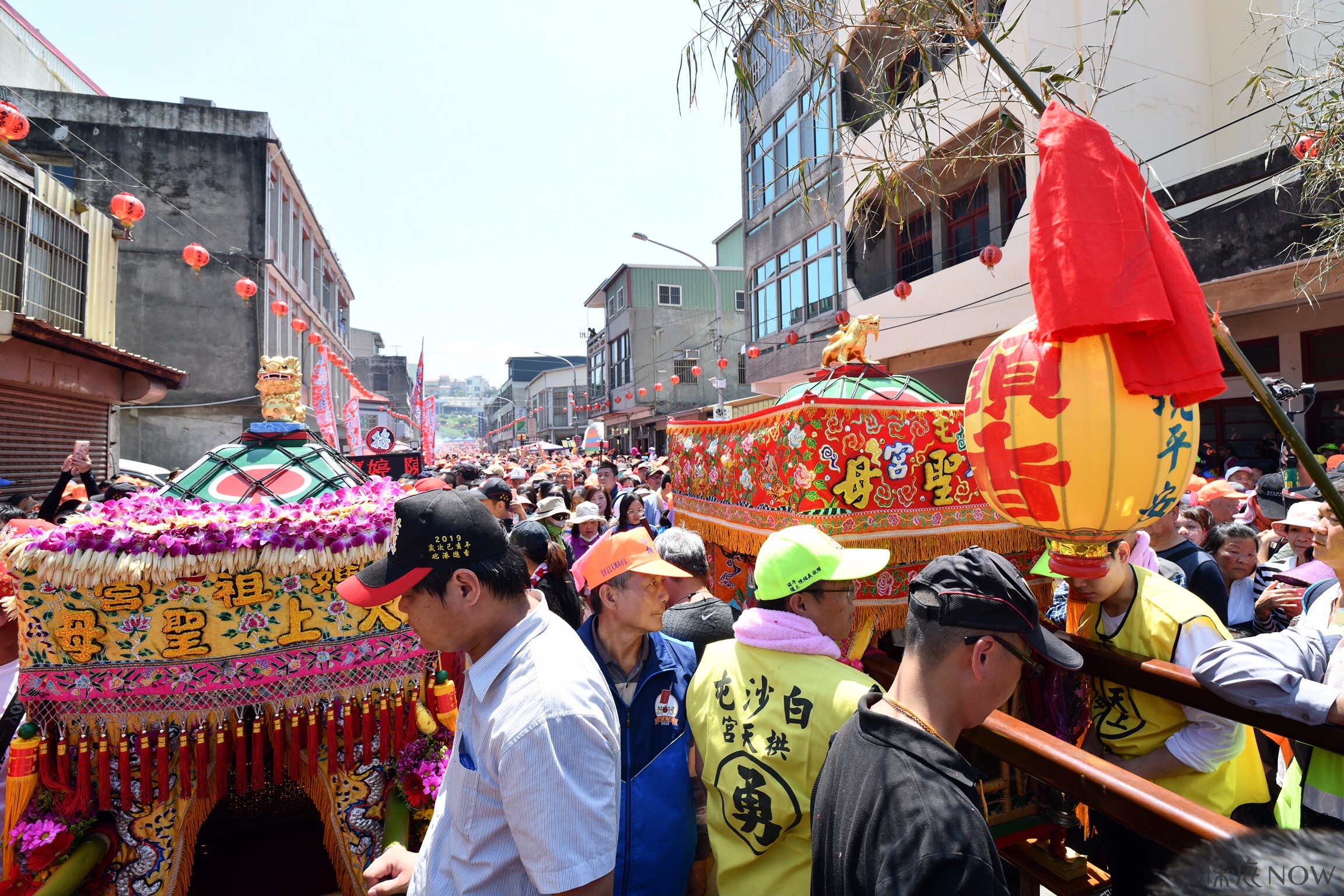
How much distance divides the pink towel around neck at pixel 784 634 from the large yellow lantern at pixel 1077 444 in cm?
83

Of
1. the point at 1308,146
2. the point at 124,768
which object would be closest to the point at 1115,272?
the point at 1308,146

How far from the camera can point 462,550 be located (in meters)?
1.77

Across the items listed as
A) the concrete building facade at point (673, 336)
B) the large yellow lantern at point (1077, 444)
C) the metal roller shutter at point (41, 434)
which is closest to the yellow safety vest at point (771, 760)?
the large yellow lantern at point (1077, 444)

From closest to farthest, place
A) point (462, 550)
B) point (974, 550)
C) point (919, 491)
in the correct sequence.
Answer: point (974, 550)
point (462, 550)
point (919, 491)

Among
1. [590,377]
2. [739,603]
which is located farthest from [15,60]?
[590,377]

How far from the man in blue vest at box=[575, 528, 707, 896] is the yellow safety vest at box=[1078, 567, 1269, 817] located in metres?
1.61

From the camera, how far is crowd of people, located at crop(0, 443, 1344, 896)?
1.46 m

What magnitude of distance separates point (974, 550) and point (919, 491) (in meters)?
2.20

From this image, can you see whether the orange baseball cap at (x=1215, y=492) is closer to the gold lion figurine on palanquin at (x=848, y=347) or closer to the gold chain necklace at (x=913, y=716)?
the gold lion figurine on palanquin at (x=848, y=347)

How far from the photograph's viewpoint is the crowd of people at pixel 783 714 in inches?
57.6

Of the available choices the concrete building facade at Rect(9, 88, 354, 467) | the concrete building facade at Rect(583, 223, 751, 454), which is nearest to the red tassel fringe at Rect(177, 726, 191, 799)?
the concrete building facade at Rect(9, 88, 354, 467)

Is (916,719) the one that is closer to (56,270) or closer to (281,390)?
(281,390)

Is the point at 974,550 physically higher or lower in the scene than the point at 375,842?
higher

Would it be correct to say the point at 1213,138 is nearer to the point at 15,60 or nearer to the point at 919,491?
the point at 919,491
